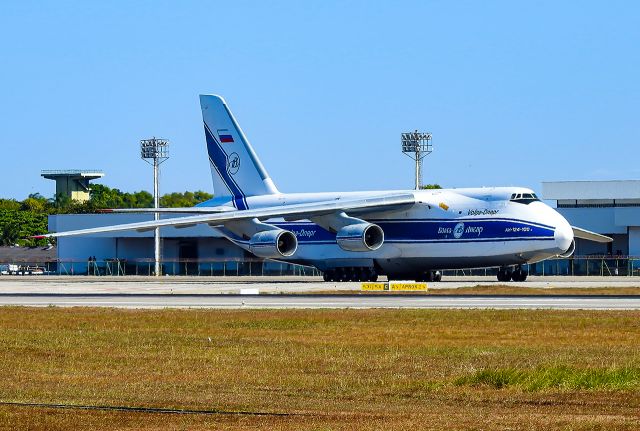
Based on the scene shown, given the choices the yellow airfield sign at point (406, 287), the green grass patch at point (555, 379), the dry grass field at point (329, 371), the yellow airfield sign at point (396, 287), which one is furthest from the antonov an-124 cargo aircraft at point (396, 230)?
the green grass patch at point (555, 379)

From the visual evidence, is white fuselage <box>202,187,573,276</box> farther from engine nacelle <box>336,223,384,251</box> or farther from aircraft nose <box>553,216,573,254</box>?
engine nacelle <box>336,223,384,251</box>

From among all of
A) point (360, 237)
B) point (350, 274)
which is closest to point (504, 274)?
point (350, 274)

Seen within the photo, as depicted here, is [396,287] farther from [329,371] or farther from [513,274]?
[329,371]

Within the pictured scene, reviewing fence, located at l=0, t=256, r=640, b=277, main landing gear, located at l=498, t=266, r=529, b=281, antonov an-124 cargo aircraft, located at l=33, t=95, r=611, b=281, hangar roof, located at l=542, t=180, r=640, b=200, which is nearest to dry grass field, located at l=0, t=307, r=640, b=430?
antonov an-124 cargo aircraft, located at l=33, t=95, r=611, b=281

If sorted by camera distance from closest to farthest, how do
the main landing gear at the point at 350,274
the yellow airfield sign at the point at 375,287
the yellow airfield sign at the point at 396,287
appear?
1. the yellow airfield sign at the point at 375,287
2. the yellow airfield sign at the point at 396,287
3. the main landing gear at the point at 350,274

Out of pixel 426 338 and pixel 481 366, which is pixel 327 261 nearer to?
pixel 426 338

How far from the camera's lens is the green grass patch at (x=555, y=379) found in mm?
16516

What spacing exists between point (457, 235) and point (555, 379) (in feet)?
126

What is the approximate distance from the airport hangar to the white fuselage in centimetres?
2419

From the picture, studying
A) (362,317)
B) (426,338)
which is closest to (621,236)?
(362,317)

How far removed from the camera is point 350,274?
59.6 m

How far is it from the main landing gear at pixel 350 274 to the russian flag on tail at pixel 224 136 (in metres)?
9.94

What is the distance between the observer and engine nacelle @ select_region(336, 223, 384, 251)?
55375 mm

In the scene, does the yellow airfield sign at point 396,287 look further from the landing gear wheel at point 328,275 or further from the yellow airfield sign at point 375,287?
the landing gear wheel at point 328,275
